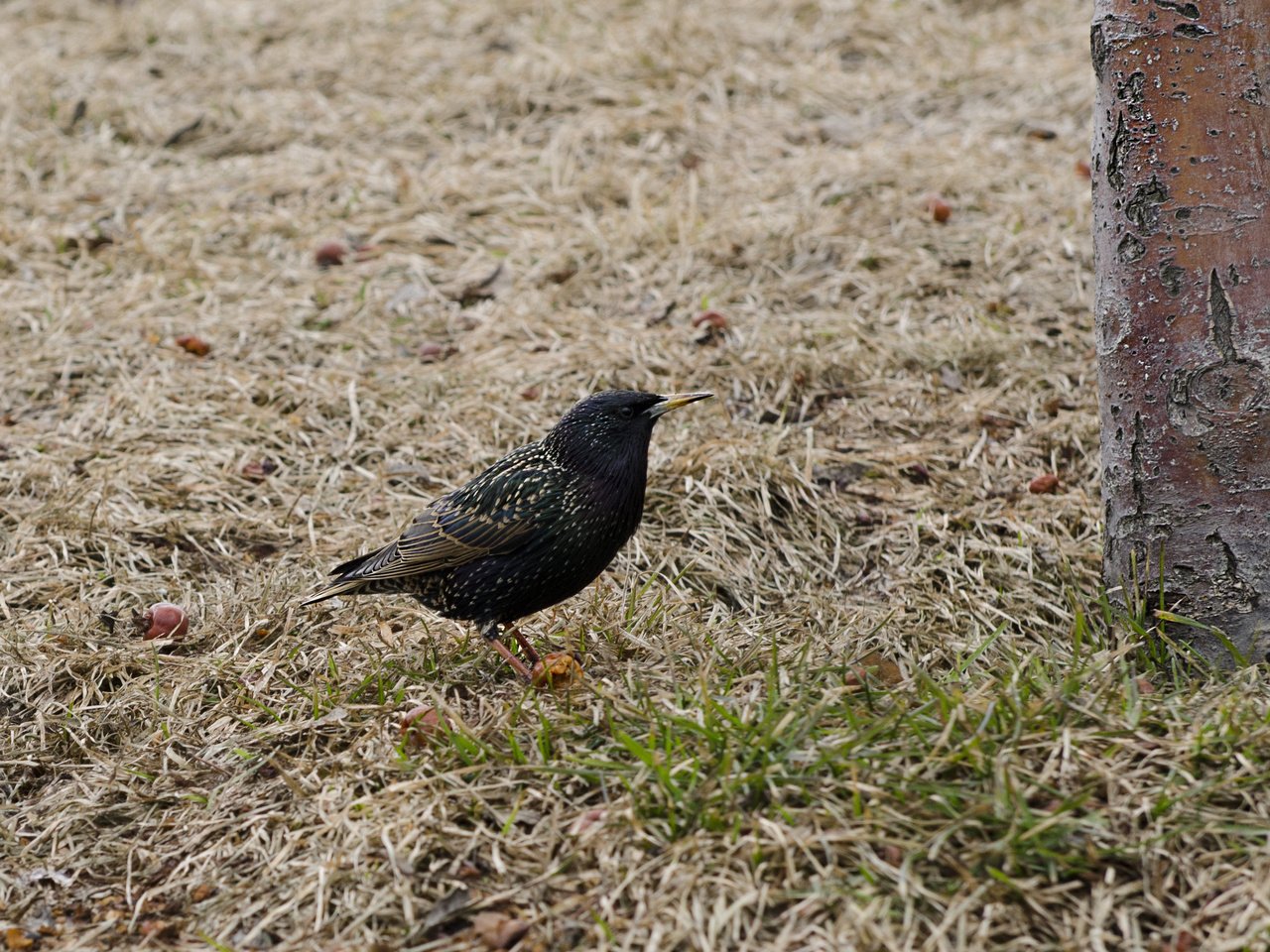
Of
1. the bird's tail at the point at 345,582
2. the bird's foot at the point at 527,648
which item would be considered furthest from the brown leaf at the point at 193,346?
the bird's foot at the point at 527,648

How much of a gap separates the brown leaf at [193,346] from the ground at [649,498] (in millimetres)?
53

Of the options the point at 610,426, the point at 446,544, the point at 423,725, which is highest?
the point at 610,426

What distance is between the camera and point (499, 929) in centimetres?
263

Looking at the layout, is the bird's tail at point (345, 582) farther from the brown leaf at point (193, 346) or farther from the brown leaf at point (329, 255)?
the brown leaf at point (329, 255)

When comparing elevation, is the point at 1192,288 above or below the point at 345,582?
above

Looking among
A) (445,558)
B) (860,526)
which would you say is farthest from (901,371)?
(445,558)

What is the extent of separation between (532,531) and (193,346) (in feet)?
7.84

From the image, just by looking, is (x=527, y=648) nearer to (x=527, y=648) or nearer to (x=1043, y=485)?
(x=527, y=648)

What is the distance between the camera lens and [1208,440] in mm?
3232

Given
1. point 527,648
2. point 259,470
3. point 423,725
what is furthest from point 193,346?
point 423,725

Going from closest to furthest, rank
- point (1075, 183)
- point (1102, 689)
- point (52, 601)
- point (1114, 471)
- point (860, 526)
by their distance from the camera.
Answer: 1. point (1102, 689)
2. point (1114, 471)
3. point (52, 601)
4. point (860, 526)
5. point (1075, 183)

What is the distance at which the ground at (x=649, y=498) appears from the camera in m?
2.68

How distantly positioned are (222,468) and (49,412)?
0.85 m

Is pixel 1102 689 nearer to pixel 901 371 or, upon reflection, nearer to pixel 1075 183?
pixel 901 371
